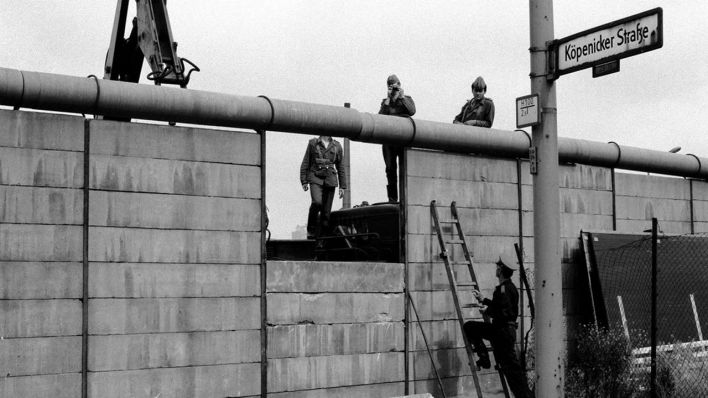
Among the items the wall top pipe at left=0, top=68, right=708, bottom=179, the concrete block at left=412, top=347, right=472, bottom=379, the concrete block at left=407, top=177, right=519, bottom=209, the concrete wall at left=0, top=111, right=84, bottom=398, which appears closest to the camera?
the concrete wall at left=0, top=111, right=84, bottom=398

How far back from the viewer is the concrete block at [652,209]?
594 inches

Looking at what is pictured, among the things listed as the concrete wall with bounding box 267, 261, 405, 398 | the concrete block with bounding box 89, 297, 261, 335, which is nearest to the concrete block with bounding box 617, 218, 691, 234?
the concrete wall with bounding box 267, 261, 405, 398

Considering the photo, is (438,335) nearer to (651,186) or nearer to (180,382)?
(180,382)

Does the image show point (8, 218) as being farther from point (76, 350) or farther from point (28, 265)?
point (76, 350)

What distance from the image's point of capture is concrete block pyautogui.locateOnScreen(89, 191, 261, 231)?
975 centimetres

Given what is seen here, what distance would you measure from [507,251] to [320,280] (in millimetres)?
3275

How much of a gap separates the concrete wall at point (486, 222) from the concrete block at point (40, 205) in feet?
14.1

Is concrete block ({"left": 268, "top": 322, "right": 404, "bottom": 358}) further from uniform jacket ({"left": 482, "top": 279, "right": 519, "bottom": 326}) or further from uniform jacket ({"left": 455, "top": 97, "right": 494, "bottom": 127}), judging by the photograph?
uniform jacket ({"left": 455, "top": 97, "right": 494, "bottom": 127})

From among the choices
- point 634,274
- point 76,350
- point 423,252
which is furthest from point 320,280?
point 634,274

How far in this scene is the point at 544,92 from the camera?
9.09m

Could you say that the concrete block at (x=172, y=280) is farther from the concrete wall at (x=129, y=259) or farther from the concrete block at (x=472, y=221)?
the concrete block at (x=472, y=221)

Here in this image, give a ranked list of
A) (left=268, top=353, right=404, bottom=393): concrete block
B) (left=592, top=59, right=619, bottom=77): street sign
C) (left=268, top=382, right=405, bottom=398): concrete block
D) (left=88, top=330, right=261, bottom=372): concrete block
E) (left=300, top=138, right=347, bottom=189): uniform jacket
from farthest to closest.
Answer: (left=300, top=138, right=347, bottom=189): uniform jacket → (left=268, top=382, right=405, bottom=398): concrete block → (left=268, top=353, right=404, bottom=393): concrete block → (left=88, top=330, right=261, bottom=372): concrete block → (left=592, top=59, right=619, bottom=77): street sign

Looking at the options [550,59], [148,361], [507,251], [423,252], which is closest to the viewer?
[550,59]

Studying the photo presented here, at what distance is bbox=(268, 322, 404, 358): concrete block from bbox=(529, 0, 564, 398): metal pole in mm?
2976
